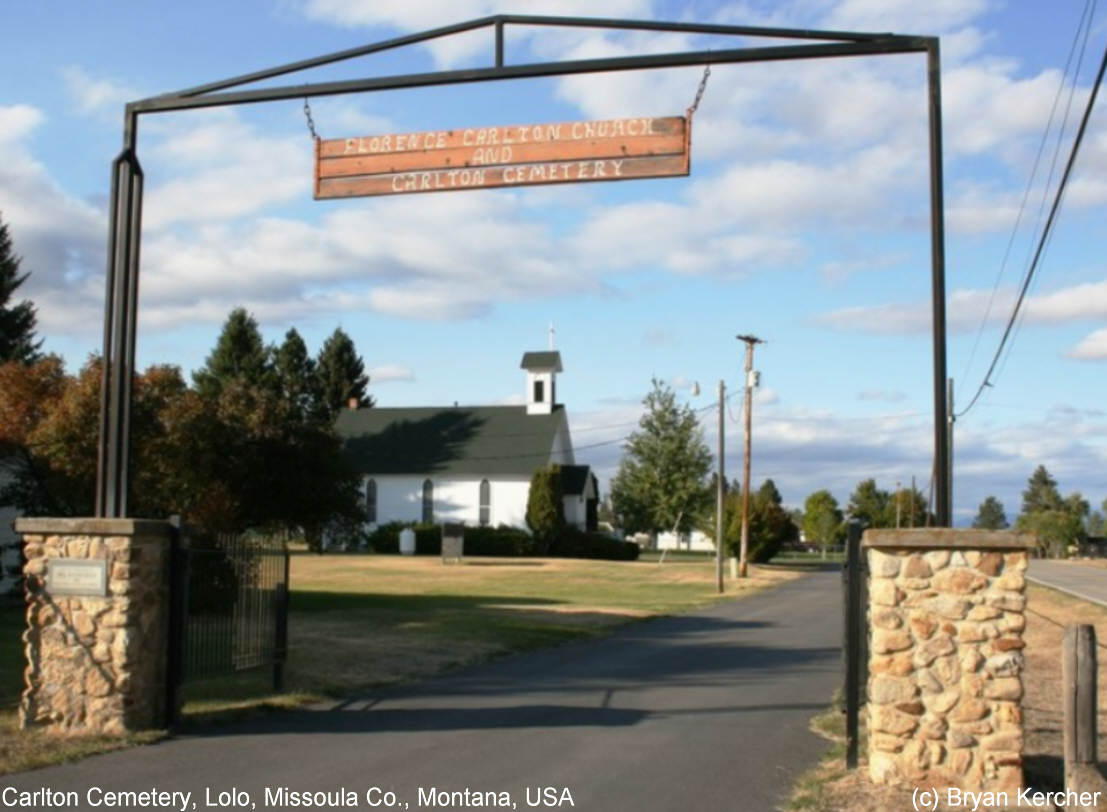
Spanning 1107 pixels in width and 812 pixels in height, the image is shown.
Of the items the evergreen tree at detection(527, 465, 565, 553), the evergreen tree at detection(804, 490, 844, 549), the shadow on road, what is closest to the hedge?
the evergreen tree at detection(527, 465, 565, 553)

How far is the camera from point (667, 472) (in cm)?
6912

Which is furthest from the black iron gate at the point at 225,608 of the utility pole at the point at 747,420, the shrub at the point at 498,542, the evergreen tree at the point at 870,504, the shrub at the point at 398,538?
the evergreen tree at the point at 870,504

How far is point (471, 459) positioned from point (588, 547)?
952 centimetres

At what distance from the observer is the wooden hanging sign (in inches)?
425

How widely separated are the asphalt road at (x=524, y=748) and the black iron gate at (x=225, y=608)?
2.78 feet

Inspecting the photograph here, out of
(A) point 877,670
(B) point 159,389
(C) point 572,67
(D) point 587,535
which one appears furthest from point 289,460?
(D) point 587,535

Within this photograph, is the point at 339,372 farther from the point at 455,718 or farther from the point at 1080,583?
the point at 455,718

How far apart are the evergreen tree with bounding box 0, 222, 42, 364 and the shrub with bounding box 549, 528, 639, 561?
27365 mm

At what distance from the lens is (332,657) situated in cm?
1756

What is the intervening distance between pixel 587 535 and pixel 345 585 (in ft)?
100

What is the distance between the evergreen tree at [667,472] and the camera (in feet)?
226

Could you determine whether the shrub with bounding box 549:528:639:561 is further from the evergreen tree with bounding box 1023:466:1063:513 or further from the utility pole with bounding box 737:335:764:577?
the evergreen tree with bounding box 1023:466:1063:513

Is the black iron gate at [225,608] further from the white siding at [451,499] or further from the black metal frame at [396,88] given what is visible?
the white siding at [451,499]

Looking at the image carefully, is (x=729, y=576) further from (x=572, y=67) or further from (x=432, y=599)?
(x=572, y=67)
